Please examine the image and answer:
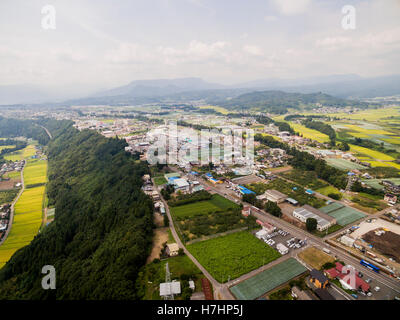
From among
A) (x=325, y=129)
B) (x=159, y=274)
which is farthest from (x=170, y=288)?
(x=325, y=129)

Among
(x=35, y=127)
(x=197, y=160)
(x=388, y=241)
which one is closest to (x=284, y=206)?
(x=388, y=241)

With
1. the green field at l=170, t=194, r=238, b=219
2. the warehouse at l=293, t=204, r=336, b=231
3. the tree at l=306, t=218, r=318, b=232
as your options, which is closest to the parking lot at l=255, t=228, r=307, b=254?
the tree at l=306, t=218, r=318, b=232

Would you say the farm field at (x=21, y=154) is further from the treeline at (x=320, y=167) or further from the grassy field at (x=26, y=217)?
the treeline at (x=320, y=167)

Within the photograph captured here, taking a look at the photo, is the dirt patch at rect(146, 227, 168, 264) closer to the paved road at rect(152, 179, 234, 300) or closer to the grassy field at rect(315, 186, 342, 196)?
the paved road at rect(152, 179, 234, 300)

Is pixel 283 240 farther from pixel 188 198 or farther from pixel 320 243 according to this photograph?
pixel 188 198

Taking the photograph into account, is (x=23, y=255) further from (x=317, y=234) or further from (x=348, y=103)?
(x=348, y=103)

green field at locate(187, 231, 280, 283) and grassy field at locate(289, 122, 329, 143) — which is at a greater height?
grassy field at locate(289, 122, 329, 143)
